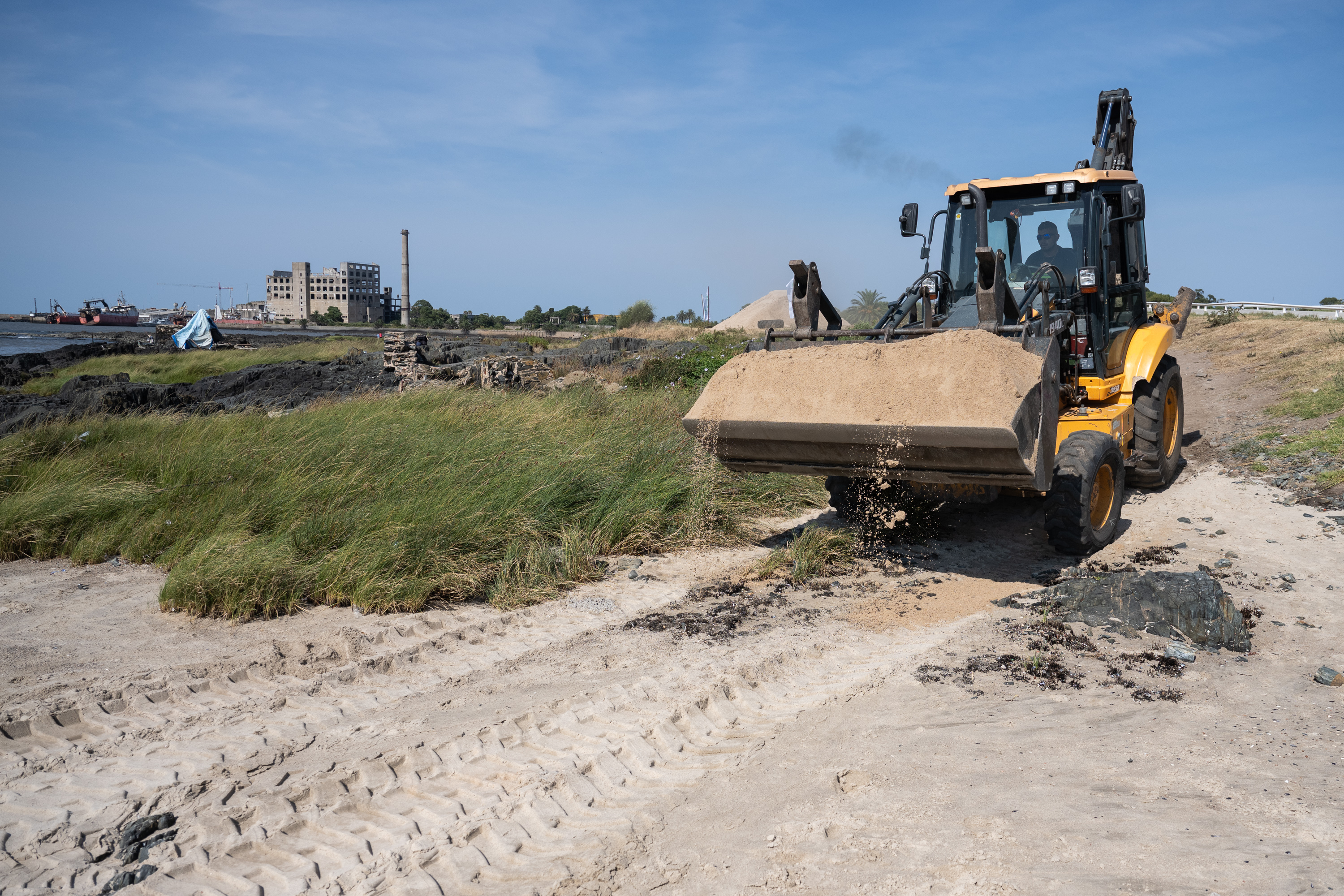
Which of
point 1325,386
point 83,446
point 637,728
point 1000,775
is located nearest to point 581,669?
point 637,728

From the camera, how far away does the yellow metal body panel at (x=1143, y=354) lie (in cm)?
789

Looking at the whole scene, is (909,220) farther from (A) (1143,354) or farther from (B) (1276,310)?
(B) (1276,310)

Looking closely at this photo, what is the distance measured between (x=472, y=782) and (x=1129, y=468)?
24.3 feet

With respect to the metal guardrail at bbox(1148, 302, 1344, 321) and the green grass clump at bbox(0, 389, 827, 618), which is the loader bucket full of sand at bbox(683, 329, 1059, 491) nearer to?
the green grass clump at bbox(0, 389, 827, 618)

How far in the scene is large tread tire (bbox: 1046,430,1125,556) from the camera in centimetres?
628

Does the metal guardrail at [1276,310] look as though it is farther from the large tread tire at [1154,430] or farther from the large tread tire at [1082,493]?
the large tread tire at [1082,493]

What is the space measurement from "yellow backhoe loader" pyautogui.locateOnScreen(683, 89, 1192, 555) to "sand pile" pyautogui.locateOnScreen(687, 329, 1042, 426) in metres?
0.01

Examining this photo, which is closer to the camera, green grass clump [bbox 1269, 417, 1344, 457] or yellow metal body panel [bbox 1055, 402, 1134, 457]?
yellow metal body panel [bbox 1055, 402, 1134, 457]

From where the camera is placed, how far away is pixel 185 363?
29.8m

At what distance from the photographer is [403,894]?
287 centimetres

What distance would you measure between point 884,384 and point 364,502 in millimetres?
4317

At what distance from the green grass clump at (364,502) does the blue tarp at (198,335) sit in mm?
33696

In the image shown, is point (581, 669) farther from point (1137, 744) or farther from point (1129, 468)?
point (1129, 468)

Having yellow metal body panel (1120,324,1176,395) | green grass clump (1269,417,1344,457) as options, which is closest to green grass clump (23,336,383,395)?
yellow metal body panel (1120,324,1176,395)
